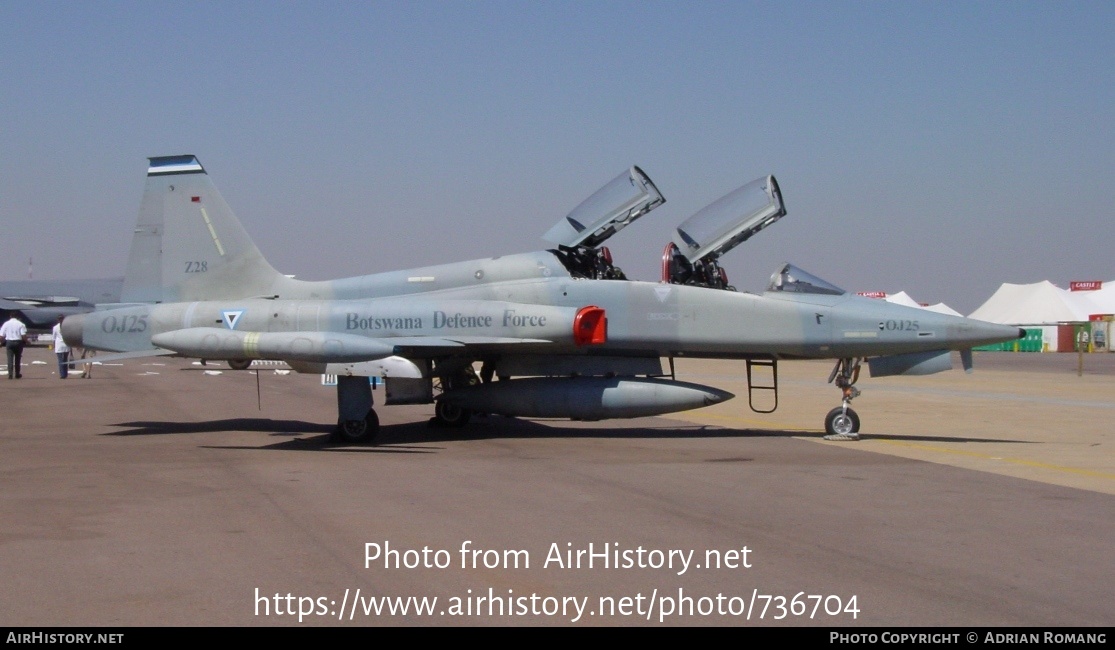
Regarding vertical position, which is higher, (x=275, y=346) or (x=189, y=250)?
(x=189, y=250)

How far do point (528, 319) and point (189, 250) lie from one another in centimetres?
566

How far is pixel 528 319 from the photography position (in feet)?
46.5

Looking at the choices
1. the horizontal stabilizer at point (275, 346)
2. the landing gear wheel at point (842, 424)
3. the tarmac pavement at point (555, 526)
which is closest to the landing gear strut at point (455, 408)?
the tarmac pavement at point (555, 526)

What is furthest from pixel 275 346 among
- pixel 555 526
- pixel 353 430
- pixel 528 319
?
pixel 555 526

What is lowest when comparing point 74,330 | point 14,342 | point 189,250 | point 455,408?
point 455,408

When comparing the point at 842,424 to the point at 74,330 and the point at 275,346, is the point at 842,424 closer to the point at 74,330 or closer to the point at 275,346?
the point at 275,346

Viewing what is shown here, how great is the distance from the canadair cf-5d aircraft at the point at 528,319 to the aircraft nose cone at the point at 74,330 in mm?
23

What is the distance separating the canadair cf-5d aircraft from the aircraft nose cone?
2 cm

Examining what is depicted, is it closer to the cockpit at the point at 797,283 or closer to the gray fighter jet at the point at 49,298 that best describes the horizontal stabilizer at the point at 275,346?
the cockpit at the point at 797,283

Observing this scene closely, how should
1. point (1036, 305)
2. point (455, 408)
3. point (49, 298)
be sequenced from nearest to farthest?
Answer: point (455, 408) < point (49, 298) < point (1036, 305)

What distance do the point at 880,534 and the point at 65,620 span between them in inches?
211

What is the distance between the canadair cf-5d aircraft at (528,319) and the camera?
45.4 feet

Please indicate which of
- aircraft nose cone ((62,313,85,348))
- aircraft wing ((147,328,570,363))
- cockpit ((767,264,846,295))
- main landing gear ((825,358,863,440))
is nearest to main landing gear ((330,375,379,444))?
Answer: aircraft wing ((147,328,570,363))
